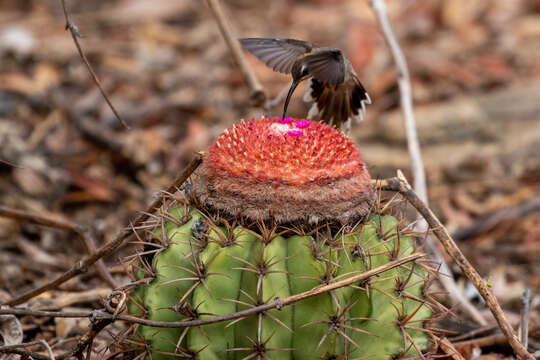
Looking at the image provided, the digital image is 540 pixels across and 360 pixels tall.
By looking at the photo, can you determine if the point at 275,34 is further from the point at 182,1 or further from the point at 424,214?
the point at 424,214

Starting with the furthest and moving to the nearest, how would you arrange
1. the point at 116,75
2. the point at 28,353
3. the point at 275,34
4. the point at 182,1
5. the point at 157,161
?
1. the point at 182,1
2. the point at 275,34
3. the point at 116,75
4. the point at 157,161
5. the point at 28,353

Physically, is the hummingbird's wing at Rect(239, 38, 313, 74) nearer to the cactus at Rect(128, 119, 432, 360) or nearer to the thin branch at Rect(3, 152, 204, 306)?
the cactus at Rect(128, 119, 432, 360)

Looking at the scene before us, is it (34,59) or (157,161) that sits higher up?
(34,59)

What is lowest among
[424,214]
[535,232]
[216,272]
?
[216,272]

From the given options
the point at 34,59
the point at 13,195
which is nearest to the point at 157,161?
the point at 13,195

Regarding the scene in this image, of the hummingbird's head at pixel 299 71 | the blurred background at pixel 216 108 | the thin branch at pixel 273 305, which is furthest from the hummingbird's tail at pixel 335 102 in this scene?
the blurred background at pixel 216 108

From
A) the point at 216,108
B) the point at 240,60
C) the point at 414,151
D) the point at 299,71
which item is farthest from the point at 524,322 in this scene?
the point at 216,108
